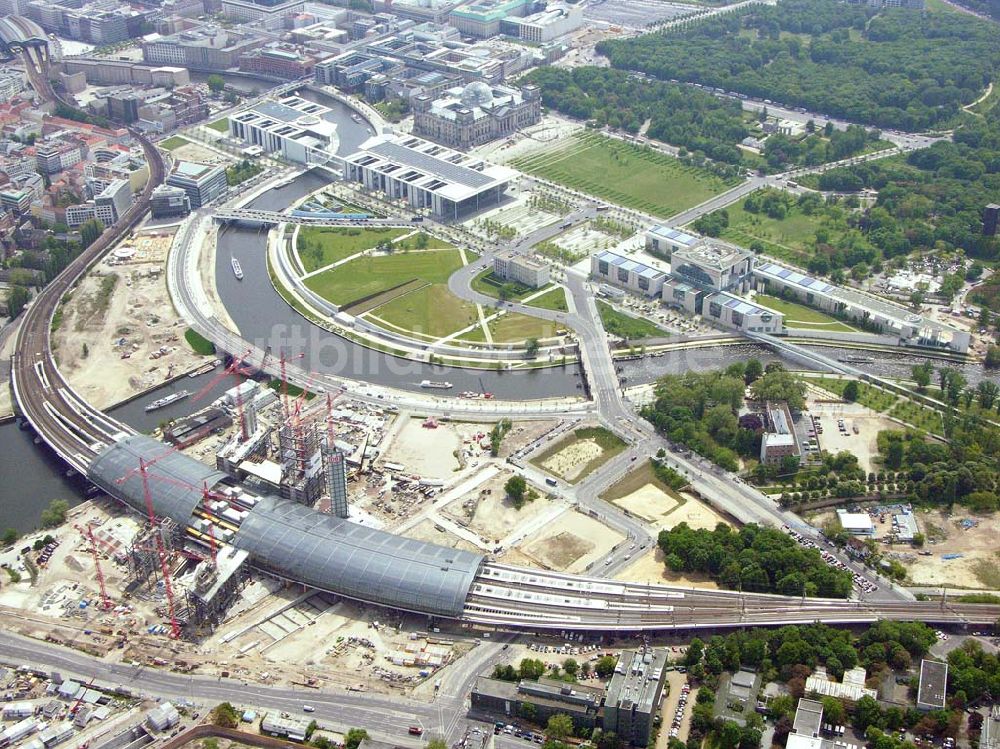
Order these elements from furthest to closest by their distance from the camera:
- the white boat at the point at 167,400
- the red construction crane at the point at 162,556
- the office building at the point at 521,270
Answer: the office building at the point at 521,270 → the white boat at the point at 167,400 → the red construction crane at the point at 162,556

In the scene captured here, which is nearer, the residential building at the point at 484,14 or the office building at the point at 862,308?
the office building at the point at 862,308

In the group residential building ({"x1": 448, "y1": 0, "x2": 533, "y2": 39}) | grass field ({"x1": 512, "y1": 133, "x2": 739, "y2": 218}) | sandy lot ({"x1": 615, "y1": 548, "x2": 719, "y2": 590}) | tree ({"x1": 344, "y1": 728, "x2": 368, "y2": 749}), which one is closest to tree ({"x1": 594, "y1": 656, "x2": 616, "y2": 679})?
sandy lot ({"x1": 615, "y1": 548, "x2": 719, "y2": 590})

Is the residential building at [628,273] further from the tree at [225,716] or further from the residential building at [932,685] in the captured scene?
the tree at [225,716]

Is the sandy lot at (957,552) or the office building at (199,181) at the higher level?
the sandy lot at (957,552)

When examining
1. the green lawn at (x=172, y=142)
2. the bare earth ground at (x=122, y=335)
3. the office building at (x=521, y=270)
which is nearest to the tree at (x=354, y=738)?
the bare earth ground at (x=122, y=335)

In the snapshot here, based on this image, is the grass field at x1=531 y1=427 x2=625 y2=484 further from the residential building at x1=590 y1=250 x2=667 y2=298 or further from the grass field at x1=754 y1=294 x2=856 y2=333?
the grass field at x1=754 y1=294 x2=856 y2=333

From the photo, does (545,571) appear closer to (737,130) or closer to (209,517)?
(209,517)

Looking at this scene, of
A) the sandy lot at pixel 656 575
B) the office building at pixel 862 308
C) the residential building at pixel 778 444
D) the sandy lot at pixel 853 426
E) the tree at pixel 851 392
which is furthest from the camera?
the office building at pixel 862 308
